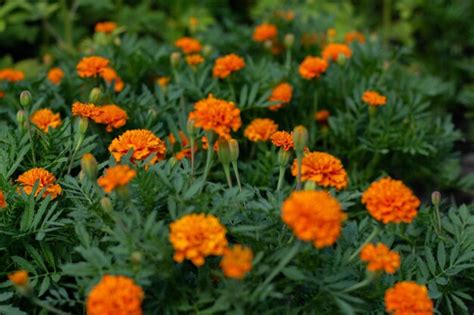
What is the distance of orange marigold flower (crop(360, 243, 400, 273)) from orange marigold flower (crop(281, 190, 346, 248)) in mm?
119

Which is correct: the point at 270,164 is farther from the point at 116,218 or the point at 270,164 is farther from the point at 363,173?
the point at 116,218

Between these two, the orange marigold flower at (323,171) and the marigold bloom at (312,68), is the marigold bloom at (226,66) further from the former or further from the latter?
the orange marigold flower at (323,171)

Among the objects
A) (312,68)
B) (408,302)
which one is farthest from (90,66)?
(408,302)

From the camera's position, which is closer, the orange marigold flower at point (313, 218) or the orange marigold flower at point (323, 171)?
the orange marigold flower at point (313, 218)

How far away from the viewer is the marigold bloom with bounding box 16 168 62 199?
4.74 feet

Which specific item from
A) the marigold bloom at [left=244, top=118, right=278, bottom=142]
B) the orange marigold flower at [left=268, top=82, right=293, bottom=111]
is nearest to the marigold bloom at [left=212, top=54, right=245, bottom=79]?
the orange marigold flower at [left=268, top=82, right=293, bottom=111]

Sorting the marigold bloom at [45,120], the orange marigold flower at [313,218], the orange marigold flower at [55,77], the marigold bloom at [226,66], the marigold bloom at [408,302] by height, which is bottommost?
the orange marigold flower at [55,77]

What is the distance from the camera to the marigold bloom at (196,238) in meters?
1.07

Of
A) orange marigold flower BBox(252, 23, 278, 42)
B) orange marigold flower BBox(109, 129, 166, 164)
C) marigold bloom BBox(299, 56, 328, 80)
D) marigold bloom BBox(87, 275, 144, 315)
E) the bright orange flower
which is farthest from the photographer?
orange marigold flower BBox(252, 23, 278, 42)

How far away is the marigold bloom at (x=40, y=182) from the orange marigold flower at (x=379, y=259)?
2.36 ft

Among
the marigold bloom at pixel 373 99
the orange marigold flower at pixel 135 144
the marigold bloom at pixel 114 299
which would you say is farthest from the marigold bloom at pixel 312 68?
the marigold bloom at pixel 114 299

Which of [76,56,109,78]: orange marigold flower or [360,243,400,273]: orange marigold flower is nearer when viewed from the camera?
[360,243,400,273]: orange marigold flower

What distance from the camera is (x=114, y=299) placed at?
1030 millimetres

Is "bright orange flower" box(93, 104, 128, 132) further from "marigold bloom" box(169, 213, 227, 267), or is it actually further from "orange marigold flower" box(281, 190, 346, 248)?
"orange marigold flower" box(281, 190, 346, 248)
